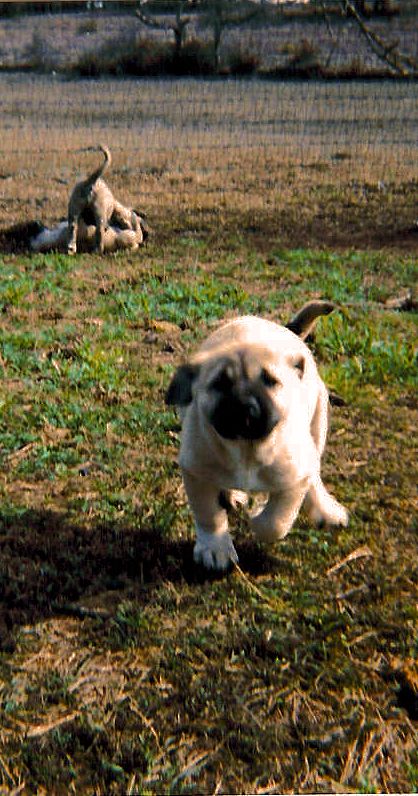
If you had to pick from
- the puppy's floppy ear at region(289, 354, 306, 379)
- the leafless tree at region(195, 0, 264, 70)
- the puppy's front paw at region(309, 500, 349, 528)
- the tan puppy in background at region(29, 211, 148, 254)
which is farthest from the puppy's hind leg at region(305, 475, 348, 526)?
the tan puppy in background at region(29, 211, 148, 254)

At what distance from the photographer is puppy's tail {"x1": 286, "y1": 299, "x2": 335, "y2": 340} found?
12.8 feet

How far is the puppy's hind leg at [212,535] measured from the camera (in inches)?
132

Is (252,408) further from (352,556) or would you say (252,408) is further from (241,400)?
(352,556)

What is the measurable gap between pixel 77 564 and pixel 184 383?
0.90 metres

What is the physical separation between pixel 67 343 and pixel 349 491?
2.79 m

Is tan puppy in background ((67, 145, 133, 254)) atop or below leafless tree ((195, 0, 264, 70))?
below

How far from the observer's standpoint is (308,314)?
4.01 m

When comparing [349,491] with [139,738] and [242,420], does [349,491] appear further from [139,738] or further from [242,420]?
[139,738]

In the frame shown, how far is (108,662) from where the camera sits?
298 centimetres

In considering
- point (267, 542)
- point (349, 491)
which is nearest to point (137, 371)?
point (349, 491)

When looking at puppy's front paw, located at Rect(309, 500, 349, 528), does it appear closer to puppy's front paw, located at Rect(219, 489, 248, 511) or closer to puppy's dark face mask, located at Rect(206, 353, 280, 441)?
puppy's front paw, located at Rect(219, 489, 248, 511)

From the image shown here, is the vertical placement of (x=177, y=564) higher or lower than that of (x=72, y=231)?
higher

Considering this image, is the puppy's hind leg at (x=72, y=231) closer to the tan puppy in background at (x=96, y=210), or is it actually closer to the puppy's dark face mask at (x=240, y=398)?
the tan puppy in background at (x=96, y=210)

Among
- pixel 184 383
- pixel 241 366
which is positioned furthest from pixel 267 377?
pixel 184 383
